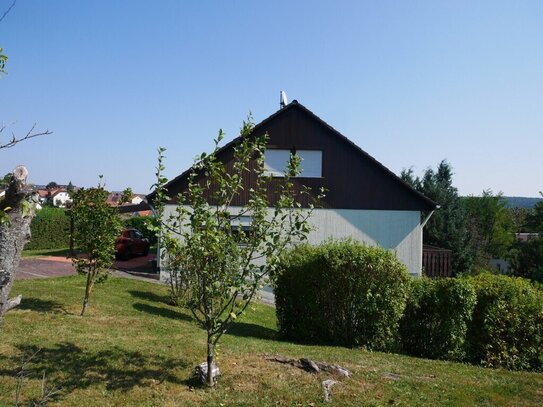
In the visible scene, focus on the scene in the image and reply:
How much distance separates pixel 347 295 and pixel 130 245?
17.3m

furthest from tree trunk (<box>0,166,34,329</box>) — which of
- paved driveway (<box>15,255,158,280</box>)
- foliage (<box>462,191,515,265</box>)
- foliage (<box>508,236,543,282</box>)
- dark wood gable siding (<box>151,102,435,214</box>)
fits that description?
foliage (<box>462,191,515,265</box>)

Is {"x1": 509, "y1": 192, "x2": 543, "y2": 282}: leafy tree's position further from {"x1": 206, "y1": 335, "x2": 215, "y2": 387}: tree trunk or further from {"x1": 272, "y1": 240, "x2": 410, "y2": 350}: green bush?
{"x1": 206, "y1": 335, "x2": 215, "y2": 387}: tree trunk

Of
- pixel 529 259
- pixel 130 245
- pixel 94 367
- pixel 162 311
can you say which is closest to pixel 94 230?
pixel 162 311

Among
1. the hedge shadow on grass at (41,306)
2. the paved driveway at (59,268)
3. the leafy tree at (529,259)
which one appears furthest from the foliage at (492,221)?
the hedge shadow on grass at (41,306)

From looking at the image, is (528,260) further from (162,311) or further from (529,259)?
(162,311)

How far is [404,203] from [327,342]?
9.66m

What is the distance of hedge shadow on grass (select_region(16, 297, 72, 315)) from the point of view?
33.3 feet

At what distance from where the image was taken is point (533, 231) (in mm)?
37281

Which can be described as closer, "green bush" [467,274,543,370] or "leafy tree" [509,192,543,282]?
"green bush" [467,274,543,370]

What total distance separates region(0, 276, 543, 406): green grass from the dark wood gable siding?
364 inches

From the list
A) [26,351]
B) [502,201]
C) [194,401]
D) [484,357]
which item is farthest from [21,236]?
[502,201]

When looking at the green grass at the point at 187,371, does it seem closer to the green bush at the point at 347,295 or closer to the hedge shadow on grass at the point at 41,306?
Answer: the hedge shadow on grass at the point at 41,306

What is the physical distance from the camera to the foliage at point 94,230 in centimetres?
1038

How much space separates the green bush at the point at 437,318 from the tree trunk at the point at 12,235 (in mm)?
8199
